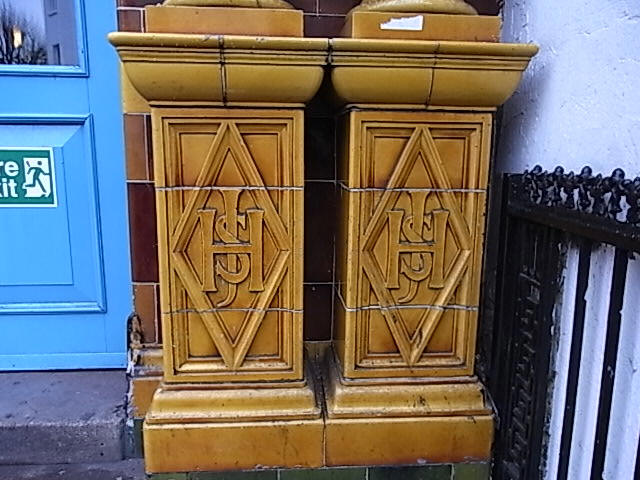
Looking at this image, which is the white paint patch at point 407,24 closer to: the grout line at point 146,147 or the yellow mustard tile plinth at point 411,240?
the yellow mustard tile plinth at point 411,240

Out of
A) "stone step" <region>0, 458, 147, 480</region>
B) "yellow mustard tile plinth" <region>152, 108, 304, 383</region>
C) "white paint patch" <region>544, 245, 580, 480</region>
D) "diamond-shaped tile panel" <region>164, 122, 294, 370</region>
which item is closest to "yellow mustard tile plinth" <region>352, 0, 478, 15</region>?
"yellow mustard tile plinth" <region>152, 108, 304, 383</region>

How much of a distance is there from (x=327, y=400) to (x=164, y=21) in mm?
950

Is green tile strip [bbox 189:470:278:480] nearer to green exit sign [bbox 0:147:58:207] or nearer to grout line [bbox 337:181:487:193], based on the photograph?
grout line [bbox 337:181:487:193]

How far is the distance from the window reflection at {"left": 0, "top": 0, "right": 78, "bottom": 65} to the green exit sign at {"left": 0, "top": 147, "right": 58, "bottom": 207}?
0.27 meters

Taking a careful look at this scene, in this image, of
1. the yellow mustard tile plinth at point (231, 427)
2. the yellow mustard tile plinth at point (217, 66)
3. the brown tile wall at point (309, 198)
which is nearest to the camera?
the yellow mustard tile plinth at point (217, 66)

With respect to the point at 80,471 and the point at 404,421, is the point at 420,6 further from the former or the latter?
the point at 80,471

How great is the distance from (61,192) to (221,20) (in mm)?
842

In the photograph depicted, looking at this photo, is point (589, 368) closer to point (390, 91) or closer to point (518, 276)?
point (518, 276)

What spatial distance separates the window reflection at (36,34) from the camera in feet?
5.24

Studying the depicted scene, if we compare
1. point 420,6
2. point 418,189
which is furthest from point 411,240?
point 420,6

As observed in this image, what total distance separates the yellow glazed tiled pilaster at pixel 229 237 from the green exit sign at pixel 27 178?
661 mm

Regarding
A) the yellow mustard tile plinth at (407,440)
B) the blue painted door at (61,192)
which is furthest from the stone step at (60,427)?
the yellow mustard tile plinth at (407,440)

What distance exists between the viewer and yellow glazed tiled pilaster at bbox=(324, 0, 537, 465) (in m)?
1.15

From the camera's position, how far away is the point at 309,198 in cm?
146
